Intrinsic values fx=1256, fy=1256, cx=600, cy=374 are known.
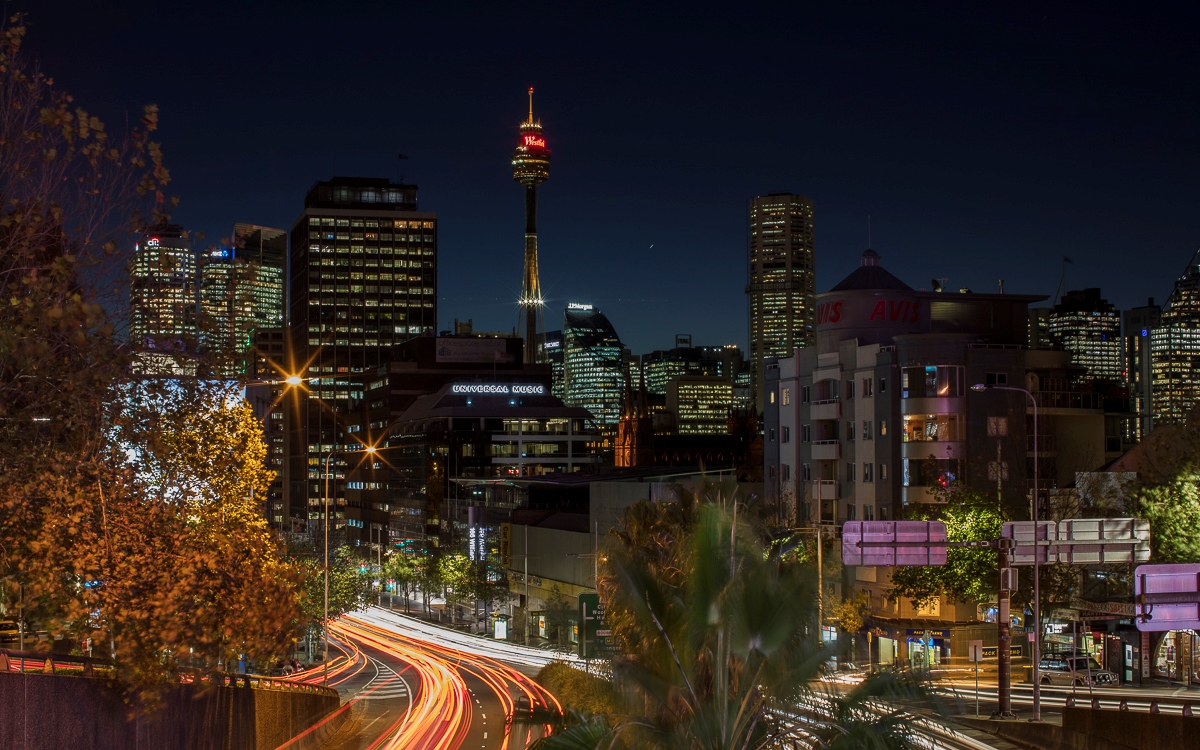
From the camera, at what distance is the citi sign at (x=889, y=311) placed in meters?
83.5

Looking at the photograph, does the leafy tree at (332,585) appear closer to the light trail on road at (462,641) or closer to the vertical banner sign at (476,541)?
the light trail on road at (462,641)

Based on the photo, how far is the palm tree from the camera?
15805 mm

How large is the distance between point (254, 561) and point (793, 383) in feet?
209

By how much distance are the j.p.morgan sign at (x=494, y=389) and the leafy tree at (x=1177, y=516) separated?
5678 inches

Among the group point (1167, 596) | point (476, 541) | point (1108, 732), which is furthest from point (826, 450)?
point (1167, 596)

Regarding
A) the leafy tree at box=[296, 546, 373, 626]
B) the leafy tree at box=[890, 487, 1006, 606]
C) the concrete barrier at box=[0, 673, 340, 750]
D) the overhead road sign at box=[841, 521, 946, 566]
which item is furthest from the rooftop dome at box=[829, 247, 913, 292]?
the concrete barrier at box=[0, 673, 340, 750]

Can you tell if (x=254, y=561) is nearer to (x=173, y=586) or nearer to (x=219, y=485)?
(x=219, y=485)

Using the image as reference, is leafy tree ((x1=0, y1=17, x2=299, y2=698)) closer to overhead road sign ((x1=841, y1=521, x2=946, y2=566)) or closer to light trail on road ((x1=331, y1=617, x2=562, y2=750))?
light trail on road ((x1=331, y1=617, x2=562, y2=750))

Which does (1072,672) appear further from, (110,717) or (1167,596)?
(110,717)

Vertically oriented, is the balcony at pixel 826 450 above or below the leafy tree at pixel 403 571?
above

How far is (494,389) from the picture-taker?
188 meters

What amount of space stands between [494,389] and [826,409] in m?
113

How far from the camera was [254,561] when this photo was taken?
22.5 meters

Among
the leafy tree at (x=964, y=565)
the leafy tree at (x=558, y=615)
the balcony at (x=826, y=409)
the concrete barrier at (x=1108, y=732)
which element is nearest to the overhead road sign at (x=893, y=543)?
the concrete barrier at (x=1108, y=732)
